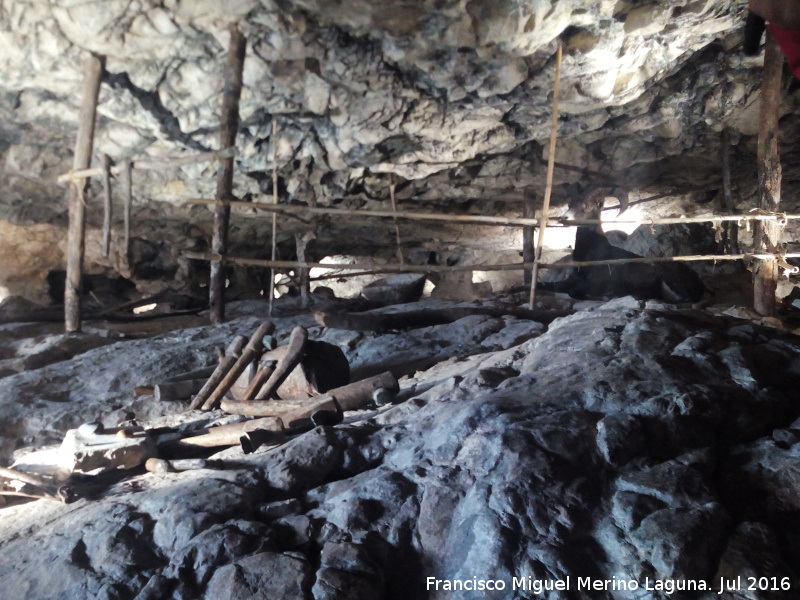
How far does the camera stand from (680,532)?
1.71 meters

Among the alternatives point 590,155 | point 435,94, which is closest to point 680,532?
point 435,94

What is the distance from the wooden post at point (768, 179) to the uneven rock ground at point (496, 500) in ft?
9.88

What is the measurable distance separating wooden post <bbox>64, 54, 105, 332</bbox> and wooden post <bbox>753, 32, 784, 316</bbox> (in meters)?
6.87

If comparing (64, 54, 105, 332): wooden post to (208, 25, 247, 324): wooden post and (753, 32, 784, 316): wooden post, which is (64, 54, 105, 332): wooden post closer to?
(208, 25, 247, 324): wooden post

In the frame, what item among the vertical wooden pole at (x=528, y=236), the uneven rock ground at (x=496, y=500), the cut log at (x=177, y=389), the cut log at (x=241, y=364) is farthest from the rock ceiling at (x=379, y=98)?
the uneven rock ground at (x=496, y=500)

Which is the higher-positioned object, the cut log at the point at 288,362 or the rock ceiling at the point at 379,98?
the rock ceiling at the point at 379,98

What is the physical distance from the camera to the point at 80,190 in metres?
6.00

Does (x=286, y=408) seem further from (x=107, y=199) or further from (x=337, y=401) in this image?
(x=107, y=199)

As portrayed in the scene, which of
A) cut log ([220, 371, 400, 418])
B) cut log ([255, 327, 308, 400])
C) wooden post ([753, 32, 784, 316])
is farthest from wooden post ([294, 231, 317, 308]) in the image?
wooden post ([753, 32, 784, 316])

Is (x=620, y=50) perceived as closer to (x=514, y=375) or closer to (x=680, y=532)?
(x=514, y=375)

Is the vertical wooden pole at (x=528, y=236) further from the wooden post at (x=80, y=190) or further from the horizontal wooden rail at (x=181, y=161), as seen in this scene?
the wooden post at (x=80, y=190)

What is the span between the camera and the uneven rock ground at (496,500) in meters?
1.72

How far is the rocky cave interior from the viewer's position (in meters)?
1.84

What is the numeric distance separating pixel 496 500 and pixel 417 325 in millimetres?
3527
